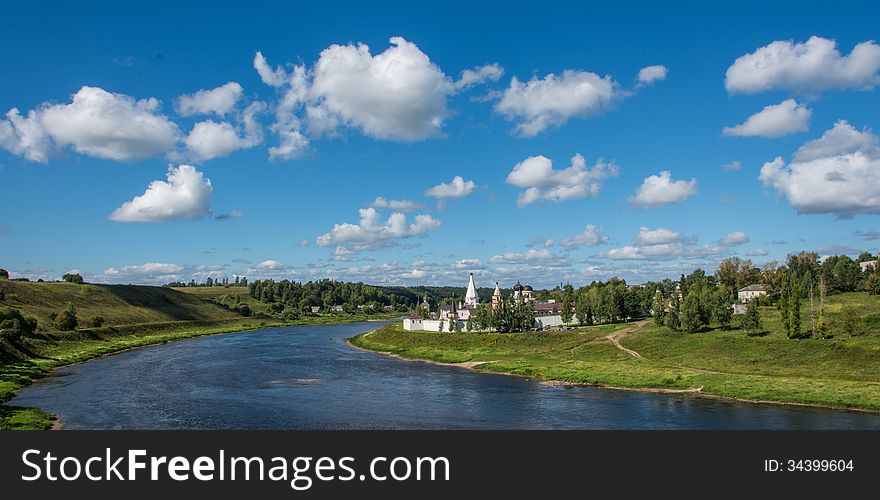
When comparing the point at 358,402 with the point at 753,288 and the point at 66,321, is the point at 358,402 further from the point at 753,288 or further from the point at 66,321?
the point at 753,288

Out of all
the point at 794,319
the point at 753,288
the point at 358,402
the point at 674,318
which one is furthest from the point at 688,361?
the point at 753,288

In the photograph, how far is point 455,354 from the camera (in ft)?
298

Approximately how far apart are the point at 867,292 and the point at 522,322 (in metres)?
77.6

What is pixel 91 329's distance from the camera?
11231 centimetres

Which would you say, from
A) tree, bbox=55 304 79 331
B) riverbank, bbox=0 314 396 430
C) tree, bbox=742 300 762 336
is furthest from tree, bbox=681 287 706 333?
tree, bbox=55 304 79 331

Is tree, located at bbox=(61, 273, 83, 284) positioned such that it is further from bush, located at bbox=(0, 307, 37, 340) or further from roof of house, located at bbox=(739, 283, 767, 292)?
roof of house, located at bbox=(739, 283, 767, 292)

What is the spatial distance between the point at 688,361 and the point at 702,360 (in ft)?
5.18

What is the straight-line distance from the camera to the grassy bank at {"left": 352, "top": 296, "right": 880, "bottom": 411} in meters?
53.4

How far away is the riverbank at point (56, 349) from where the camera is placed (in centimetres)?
4452

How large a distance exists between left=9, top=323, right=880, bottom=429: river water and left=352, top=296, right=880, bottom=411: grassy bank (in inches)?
144

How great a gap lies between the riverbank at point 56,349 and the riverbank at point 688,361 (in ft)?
157

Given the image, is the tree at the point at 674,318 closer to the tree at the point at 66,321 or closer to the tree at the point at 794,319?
the tree at the point at 794,319
